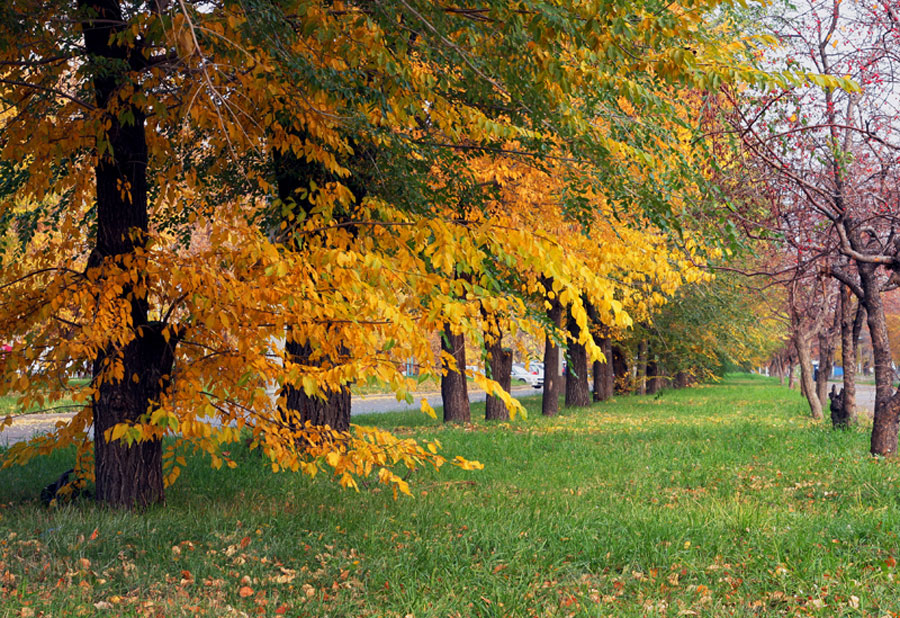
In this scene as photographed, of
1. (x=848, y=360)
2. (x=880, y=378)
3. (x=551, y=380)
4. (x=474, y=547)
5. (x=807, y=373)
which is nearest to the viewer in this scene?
(x=474, y=547)

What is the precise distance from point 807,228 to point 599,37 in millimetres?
6715

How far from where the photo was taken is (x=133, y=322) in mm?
6094

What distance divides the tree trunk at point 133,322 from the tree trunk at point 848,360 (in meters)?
11.4

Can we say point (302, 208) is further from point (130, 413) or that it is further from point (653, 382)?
point (653, 382)

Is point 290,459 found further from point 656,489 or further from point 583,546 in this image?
point 656,489

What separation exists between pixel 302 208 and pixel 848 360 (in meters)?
11.9

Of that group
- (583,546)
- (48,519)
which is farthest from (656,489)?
(48,519)

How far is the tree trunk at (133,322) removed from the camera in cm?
620

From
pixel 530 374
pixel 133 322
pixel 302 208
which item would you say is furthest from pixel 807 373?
pixel 530 374

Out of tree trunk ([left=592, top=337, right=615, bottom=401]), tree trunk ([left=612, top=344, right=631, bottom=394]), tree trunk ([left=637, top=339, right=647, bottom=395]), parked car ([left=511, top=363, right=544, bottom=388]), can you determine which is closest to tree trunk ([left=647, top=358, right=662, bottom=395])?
tree trunk ([left=637, top=339, right=647, bottom=395])

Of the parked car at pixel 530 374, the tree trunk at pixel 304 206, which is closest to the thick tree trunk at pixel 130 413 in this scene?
the tree trunk at pixel 304 206

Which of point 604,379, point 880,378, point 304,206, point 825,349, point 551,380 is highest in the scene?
point 304,206

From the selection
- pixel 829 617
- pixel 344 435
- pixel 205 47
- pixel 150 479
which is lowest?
pixel 829 617

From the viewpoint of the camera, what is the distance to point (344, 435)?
5.60 m
